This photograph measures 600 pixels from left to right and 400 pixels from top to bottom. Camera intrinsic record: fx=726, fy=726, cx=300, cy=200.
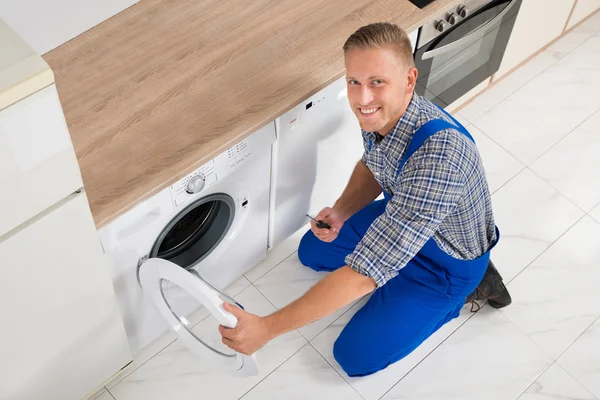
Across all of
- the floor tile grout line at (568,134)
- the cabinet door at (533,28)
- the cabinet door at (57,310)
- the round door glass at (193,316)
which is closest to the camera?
the cabinet door at (57,310)

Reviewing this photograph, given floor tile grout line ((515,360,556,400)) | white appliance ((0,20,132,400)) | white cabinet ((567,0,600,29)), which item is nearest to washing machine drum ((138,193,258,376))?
white appliance ((0,20,132,400))

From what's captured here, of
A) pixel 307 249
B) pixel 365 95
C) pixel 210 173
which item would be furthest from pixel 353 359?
pixel 365 95

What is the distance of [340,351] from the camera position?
7.67 ft

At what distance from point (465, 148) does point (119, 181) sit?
0.85 metres

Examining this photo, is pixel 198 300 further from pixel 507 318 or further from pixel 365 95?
pixel 507 318

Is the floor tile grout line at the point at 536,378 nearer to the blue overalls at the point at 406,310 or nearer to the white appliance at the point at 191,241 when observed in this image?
the blue overalls at the point at 406,310

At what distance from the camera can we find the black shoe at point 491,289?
7.95ft

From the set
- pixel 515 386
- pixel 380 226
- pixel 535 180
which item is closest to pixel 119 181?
pixel 380 226

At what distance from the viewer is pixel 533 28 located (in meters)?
2.92

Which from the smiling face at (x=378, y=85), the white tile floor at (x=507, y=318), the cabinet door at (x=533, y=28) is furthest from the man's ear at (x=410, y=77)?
the cabinet door at (x=533, y=28)

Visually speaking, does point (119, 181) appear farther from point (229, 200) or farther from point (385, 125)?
point (385, 125)

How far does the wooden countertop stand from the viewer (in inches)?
70.2

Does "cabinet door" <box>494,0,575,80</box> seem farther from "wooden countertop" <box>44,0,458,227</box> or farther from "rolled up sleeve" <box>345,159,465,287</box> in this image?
"rolled up sleeve" <box>345,159,465,287</box>

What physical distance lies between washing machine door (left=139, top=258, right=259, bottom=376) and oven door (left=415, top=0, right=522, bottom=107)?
1.06 m
